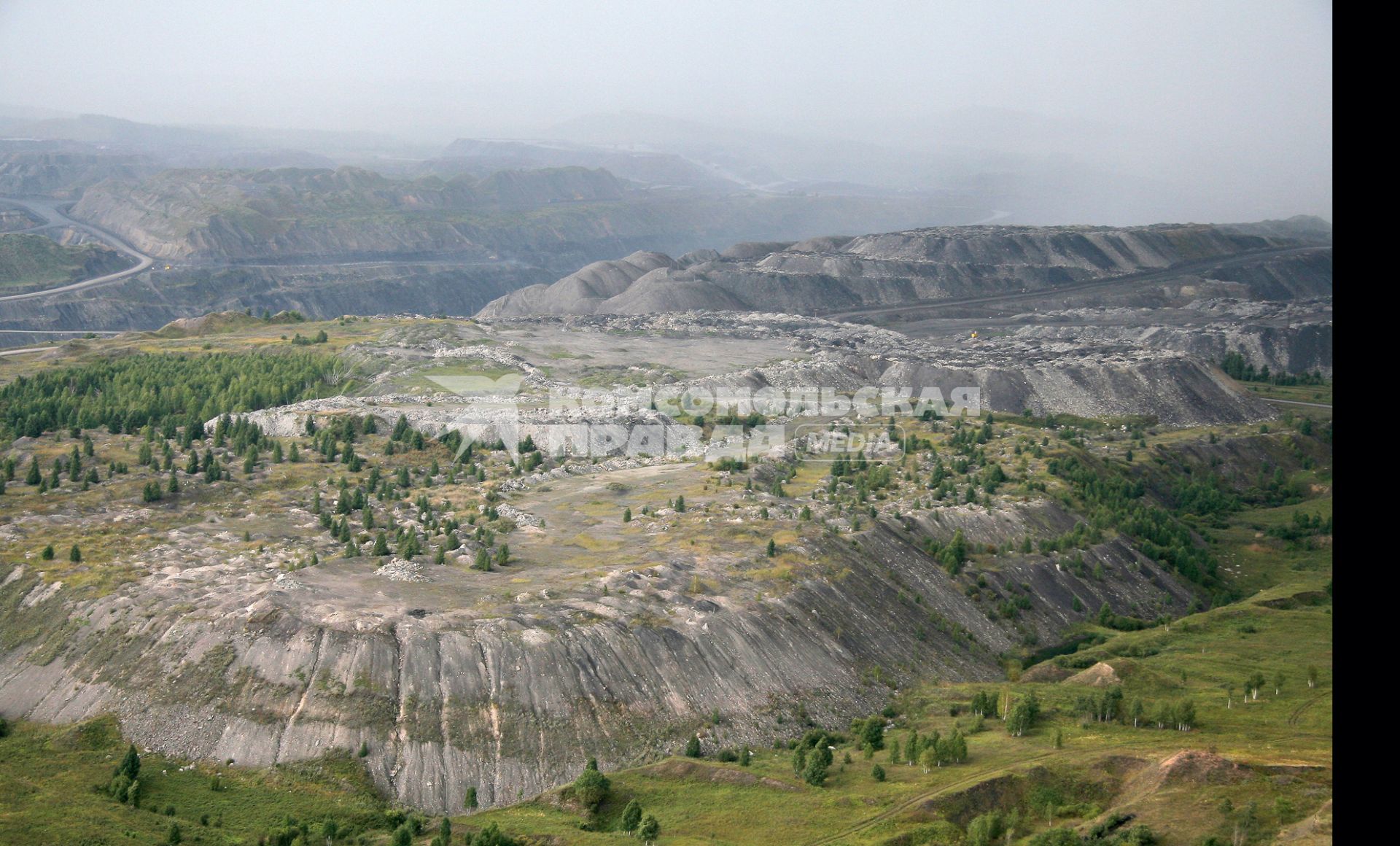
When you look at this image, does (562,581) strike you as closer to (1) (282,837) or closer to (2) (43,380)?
(1) (282,837)

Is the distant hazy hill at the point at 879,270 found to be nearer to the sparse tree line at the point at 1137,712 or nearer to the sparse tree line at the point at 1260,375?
the sparse tree line at the point at 1260,375

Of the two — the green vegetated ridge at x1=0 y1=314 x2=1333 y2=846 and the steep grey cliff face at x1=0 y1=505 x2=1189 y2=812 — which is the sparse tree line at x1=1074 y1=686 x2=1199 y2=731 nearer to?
the green vegetated ridge at x1=0 y1=314 x2=1333 y2=846

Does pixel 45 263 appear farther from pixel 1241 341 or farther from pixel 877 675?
pixel 877 675

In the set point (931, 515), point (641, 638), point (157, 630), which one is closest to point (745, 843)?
point (641, 638)

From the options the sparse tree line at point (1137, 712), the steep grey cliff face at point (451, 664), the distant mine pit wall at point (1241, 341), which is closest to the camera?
the steep grey cliff face at point (451, 664)

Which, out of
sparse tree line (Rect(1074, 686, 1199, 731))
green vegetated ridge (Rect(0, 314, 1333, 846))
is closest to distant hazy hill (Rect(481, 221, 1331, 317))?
green vegetated ridge (Rect(0, 314, 1333, 846))

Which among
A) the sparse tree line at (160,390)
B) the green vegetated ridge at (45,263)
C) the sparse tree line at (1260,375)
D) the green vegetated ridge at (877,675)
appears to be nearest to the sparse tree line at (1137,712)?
the green vegetated ridge at (877,675)
